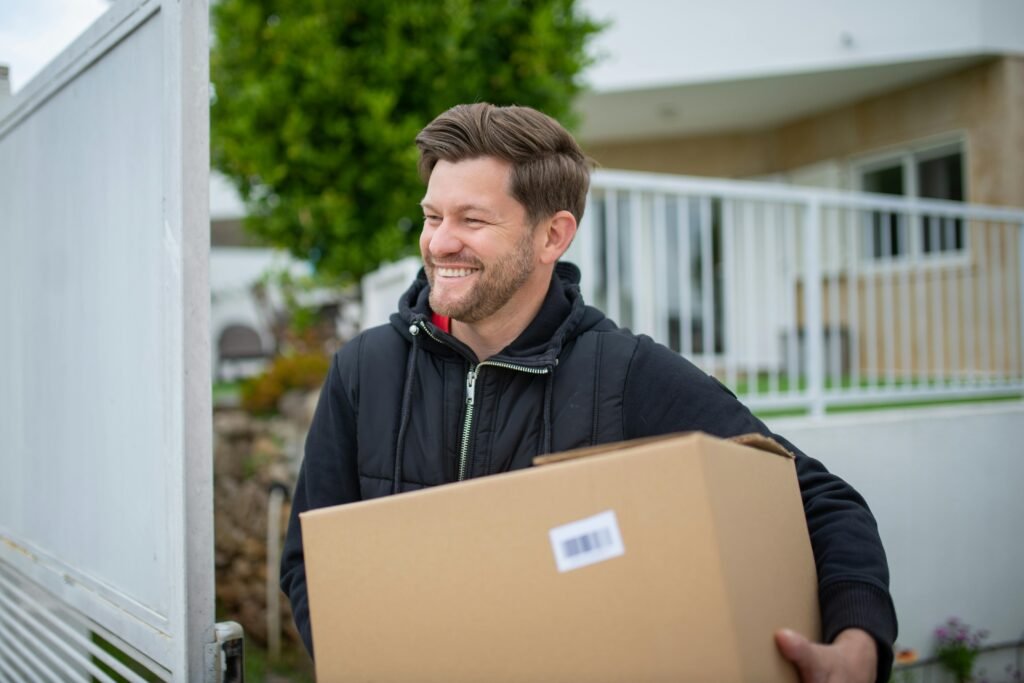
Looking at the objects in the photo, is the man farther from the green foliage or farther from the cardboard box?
the green foliage

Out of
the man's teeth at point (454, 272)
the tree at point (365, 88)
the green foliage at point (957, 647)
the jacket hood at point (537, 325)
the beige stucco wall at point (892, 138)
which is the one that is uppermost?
the beige stucco wall at point (892, 138)

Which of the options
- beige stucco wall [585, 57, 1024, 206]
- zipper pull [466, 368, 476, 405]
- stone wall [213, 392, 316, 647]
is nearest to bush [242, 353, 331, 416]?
stone wall [213, 392, 316, 647]

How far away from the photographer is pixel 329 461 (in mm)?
1568

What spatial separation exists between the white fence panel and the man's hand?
0.94m

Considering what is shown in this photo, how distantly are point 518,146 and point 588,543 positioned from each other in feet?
2.37

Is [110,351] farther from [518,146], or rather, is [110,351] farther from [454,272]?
[518,146]

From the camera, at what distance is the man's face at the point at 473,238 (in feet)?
4.91

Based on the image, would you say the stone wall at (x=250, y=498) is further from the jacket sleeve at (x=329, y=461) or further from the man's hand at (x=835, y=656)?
the man's hand at (x=835, y=656)

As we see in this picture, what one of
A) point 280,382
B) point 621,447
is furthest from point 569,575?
point 280,382

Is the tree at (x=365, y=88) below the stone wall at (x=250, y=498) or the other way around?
the other way around

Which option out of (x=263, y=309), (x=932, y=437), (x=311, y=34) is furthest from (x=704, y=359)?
(x=263, y=309)

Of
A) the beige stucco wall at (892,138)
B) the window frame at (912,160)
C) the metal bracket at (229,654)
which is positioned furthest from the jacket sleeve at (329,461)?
the beige stucco wall at (892,138)

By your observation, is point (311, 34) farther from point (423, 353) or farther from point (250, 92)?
point (423, 353)

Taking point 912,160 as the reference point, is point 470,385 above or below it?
below
